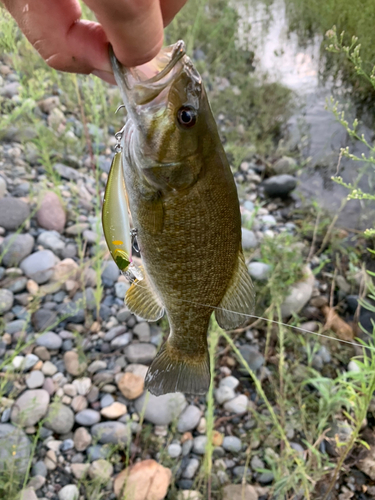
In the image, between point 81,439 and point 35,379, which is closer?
point 81,439

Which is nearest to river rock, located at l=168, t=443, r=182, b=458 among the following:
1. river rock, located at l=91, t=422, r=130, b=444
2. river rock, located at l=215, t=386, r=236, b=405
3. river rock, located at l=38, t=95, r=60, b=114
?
river rock, located at l=91, t=422, r=130, b=444

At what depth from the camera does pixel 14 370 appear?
2314 millimetres

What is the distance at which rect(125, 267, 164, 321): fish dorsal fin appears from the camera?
1.32m

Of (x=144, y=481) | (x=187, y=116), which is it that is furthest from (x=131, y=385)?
(x=187, y=116)

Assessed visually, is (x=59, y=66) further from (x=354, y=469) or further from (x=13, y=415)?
(x=354, y=469)

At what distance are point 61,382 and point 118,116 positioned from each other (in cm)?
306

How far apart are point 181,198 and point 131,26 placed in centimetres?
44

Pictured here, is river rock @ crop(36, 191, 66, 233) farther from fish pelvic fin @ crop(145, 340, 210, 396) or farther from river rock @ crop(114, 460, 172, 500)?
fish pelvic fin @ crop(145, 340, 210, 396)

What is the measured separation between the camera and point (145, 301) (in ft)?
4.38

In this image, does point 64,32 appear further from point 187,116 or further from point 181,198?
point 181,198

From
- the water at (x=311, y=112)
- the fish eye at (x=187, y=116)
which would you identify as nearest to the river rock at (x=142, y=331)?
the fish eye at (x=187, y=116)

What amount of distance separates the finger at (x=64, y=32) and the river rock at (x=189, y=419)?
80.2 inches

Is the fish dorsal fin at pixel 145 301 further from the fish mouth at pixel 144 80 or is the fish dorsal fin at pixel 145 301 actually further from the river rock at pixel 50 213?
the river rock at pixel 50 213

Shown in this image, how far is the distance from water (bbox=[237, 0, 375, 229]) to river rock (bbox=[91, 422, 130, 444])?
2.99 meters
